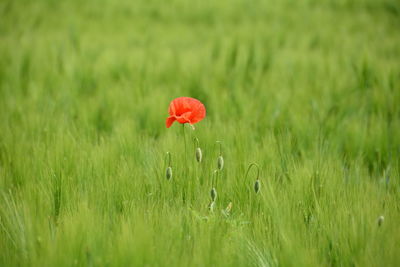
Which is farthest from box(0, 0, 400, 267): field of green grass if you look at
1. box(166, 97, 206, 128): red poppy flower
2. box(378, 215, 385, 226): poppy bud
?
box(166, 97, 206, 128): red poppy flower

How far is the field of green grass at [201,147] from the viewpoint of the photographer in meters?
0.88

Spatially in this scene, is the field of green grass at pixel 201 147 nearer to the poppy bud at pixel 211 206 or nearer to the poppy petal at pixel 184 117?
the poppy bud at pixel 211 206

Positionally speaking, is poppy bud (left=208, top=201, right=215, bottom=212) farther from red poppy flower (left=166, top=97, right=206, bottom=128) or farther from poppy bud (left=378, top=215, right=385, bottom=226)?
poppy bud (left=378, top=215, right=385, bottom=226)

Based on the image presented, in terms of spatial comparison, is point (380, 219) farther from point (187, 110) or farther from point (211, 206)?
point (187, 110)

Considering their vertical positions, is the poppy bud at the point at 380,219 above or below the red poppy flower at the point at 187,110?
below

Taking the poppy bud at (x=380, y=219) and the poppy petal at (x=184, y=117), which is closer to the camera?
the poppy bud at (x=380, y=219)

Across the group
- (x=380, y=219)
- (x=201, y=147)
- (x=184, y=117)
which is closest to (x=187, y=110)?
(x=184, y=117)

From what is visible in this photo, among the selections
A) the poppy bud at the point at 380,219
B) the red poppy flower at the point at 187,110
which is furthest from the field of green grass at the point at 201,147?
the red poppy flower at the point at 187,110

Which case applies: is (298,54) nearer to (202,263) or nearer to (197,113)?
(197,113)

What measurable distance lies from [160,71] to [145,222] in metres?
1.92

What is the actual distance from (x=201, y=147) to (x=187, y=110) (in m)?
0.28

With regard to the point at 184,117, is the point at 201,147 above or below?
below

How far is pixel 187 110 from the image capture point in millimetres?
1127

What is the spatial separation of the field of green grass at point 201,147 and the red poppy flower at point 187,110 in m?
0.14
